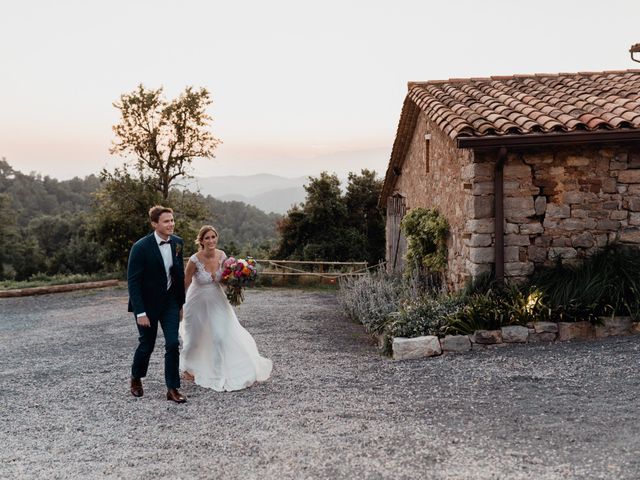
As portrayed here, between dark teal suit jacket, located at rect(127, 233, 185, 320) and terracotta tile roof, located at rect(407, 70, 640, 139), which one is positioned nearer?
dark teal suit jacket, located at rect(127, 233, 185, 320)

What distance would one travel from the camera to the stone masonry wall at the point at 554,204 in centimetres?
850

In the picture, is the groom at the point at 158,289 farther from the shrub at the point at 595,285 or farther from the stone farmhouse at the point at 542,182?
the shrub at the point at 595,285

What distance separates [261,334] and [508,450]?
236 inches

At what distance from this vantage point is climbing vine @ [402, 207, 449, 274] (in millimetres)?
10406

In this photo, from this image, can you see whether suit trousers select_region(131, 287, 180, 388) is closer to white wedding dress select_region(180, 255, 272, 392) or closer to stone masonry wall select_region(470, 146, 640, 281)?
white wedding dress select_region(180, 255, 272, 392)

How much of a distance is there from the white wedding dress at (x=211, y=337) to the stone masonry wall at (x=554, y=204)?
370cm

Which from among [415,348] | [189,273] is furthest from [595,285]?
[189,273]

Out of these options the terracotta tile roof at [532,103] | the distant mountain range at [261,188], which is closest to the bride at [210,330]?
the terracotta tile roof at [532,103]

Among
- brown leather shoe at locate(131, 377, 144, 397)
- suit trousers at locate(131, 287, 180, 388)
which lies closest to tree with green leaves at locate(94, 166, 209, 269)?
brown leather shoe at locate(131, 377, 144, 397)

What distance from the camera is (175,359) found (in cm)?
583

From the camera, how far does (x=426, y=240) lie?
11.1 m

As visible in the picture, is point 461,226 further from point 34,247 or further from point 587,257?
point 34,247

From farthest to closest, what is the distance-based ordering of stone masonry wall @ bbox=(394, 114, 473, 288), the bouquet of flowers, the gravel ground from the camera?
stone masonry wall @ bbox=(394, 114, 473, 288) → the bouquet of flowers → the gravel ground

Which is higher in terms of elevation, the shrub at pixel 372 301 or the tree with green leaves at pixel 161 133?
the tree with green leaves at pixel 161 133
